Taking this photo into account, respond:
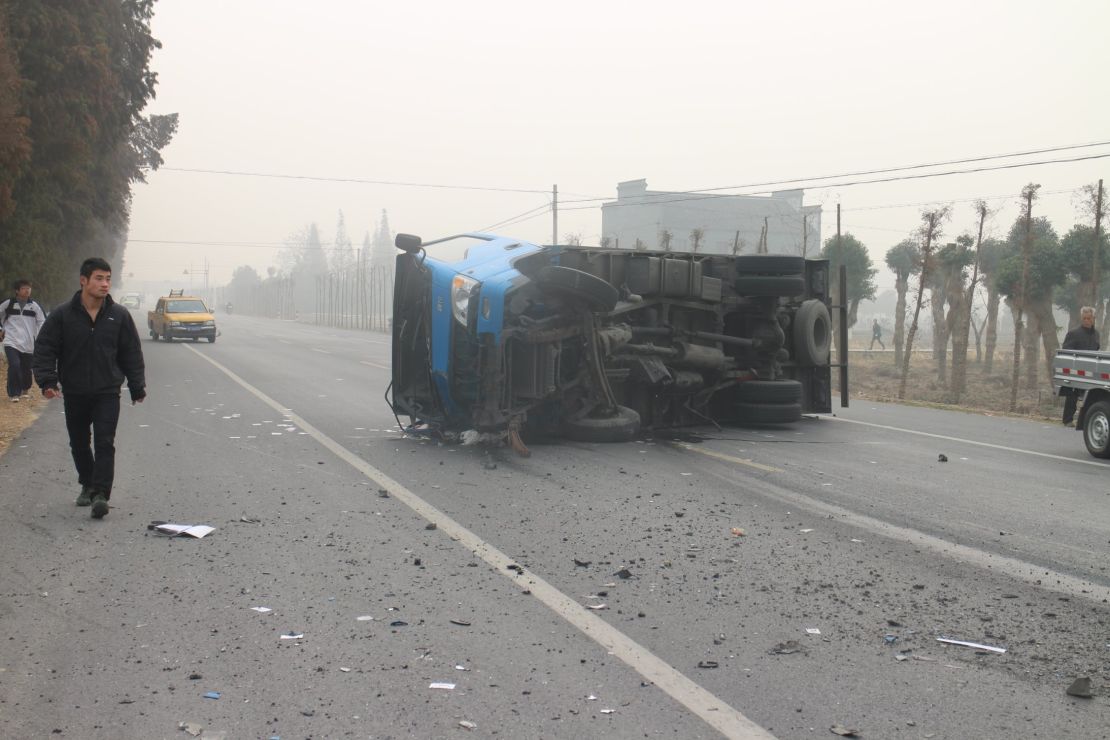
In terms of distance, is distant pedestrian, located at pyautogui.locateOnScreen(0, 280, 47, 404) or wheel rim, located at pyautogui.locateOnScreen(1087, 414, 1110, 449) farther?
distant pedestrian, located at pyautogui.locateOnScreen(0, 280, 47, 404)

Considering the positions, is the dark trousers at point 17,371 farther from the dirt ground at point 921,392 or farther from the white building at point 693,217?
the white building at point 693,217

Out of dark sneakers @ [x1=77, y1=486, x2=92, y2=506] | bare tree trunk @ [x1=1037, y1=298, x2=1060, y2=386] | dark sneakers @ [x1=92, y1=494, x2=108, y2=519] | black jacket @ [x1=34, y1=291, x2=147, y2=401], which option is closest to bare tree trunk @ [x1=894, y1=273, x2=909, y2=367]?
bare tree trunk @ [x1=1037, y1=298, x2=1060, y2=386]

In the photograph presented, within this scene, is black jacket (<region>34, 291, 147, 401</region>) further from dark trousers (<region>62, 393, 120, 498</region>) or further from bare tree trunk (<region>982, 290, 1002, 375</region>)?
bare tree trunk (<region>982, 290, 1002, 375</region>)

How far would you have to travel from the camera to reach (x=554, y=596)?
16.9 feet

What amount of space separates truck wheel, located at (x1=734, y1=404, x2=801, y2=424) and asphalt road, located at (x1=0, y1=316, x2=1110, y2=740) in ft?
6.88

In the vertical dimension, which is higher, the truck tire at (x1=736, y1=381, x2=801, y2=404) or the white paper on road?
the truck tire at (x1=736, y1=381, x2=801, y2=404)

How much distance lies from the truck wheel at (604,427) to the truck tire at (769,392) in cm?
193

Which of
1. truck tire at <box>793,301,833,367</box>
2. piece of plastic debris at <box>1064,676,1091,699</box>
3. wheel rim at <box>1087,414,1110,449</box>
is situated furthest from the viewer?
truck tire at <box>793,301,833,367</box>

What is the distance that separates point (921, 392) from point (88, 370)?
2402 cm

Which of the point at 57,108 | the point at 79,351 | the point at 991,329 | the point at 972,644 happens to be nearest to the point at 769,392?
the point at 972,644

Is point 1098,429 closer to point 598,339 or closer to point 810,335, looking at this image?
point 810,335

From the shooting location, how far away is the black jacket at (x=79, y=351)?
22.8 ft

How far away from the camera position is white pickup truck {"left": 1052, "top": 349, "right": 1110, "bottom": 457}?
10594mm

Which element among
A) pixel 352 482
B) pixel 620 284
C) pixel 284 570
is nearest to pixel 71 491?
pixel 352 482
